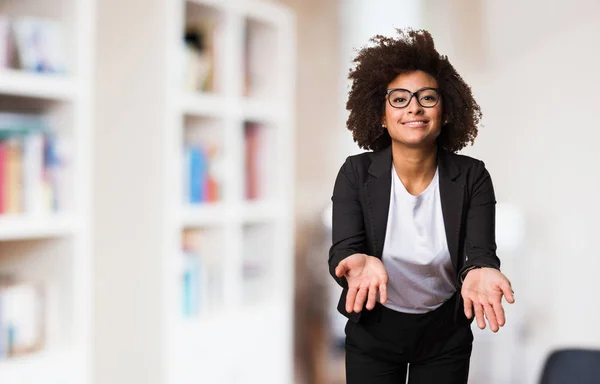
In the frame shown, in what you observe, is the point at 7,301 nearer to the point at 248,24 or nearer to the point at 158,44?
the point at 158,44

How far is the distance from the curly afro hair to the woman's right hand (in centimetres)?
5

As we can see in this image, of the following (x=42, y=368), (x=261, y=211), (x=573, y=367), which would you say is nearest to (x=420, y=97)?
(x=573, y=367)

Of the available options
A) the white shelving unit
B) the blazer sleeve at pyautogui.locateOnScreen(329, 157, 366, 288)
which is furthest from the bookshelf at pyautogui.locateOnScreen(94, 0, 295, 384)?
the blazer sleeve at pyautogui.locateOnScreen(329, 157, 366, 288)

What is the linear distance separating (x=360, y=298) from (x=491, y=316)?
36mm

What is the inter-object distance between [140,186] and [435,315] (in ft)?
6.38

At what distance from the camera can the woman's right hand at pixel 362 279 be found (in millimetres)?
183

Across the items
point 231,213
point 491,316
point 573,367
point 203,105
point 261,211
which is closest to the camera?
Result: point 491,316

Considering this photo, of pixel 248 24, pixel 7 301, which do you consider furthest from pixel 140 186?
pixel 248 24

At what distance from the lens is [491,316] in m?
0.18

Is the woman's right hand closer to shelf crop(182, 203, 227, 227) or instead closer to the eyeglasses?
the eyeglasses

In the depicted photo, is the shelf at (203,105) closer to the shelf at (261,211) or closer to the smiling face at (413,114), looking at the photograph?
the shelf at (261,211)

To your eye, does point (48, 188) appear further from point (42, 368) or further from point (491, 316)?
point (491, 316)

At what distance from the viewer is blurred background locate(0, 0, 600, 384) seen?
5.48 ft

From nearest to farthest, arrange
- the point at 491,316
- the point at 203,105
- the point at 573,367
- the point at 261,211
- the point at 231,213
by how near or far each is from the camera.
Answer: the point at 491,316 < the point at 573,367 < the point at 203,105 < the point at 231,213 < the point at 261,211
